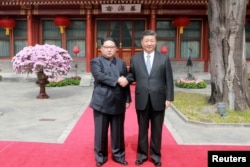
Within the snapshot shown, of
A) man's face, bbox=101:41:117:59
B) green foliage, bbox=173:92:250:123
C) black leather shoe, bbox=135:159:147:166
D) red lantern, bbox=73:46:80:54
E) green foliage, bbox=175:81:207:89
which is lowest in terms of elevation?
black leather shoe, bbox=135:159:147:166

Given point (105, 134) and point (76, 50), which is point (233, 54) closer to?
point (105, 134)

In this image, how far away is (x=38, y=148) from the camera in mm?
5348

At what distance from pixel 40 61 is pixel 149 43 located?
6194 millimetres

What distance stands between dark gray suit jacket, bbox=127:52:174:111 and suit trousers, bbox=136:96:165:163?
114 mm

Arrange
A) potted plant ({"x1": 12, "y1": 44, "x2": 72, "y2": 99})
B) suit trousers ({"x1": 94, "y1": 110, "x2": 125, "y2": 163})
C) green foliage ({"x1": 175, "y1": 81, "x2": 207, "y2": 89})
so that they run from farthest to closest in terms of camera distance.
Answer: green foliage ({"x1": 175, "y1": 81, "x2": 207, "y2": 89})
potted plant ({"x1": 12, "y1": 44, "x2": 72, "y2": 99})
suit trousers ({"x1": 94, "y1": 110, "x2": 125, "y2": 163})

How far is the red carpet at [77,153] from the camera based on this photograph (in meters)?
4.67

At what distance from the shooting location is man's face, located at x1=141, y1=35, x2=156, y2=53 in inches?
176

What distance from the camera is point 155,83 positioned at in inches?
179

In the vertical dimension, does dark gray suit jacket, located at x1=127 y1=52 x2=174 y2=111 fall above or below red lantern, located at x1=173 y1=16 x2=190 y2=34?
below

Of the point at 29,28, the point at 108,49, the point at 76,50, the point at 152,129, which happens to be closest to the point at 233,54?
the point at 152,129

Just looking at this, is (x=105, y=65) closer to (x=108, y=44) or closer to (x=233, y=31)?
(x=108, y=44)

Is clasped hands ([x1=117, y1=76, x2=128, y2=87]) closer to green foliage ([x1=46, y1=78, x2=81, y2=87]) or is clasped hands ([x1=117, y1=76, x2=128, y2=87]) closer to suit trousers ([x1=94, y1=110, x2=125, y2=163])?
suit trousers ([x1=94, y1=110, x2=125, y2=163])

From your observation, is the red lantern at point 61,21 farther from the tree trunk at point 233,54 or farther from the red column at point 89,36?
the tree trunk at point 233,54

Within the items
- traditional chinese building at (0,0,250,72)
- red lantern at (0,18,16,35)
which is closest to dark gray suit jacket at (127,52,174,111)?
traditional chinese building at (0,0,250,72)
